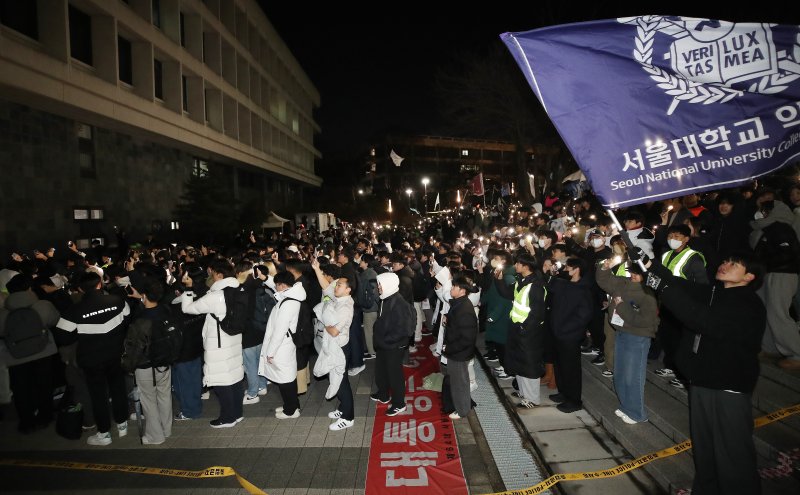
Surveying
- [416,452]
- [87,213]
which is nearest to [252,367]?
[416,452]

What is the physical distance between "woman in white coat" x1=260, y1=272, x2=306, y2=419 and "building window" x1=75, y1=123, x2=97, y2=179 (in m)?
15.4

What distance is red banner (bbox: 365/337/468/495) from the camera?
4.46 meters

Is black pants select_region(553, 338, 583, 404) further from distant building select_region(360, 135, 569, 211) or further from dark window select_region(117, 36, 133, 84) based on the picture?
distant building select_region(360, 135, 569, 211)

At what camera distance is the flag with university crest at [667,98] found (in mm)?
3025

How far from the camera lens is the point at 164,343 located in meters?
5.28

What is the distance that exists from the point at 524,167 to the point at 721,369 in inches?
905

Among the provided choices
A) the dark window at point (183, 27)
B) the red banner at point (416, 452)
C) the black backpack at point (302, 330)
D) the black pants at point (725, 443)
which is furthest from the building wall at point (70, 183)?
the black pants at point (725, 443)

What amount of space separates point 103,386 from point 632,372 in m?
6.71

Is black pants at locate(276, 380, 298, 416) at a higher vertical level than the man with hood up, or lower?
lower

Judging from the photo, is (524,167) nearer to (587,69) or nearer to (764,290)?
(764,290)

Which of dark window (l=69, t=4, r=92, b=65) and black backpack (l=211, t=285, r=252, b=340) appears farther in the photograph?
dark window (l=69, t=4, r=92, b=65)

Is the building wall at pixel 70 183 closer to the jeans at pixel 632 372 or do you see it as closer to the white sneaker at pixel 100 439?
the white sneaker at pixel 100 439

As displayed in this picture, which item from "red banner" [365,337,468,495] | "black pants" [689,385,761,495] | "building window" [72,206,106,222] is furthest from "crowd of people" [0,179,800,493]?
"building window" [72,206,106,222]

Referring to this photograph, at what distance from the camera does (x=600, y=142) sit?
3.28m
